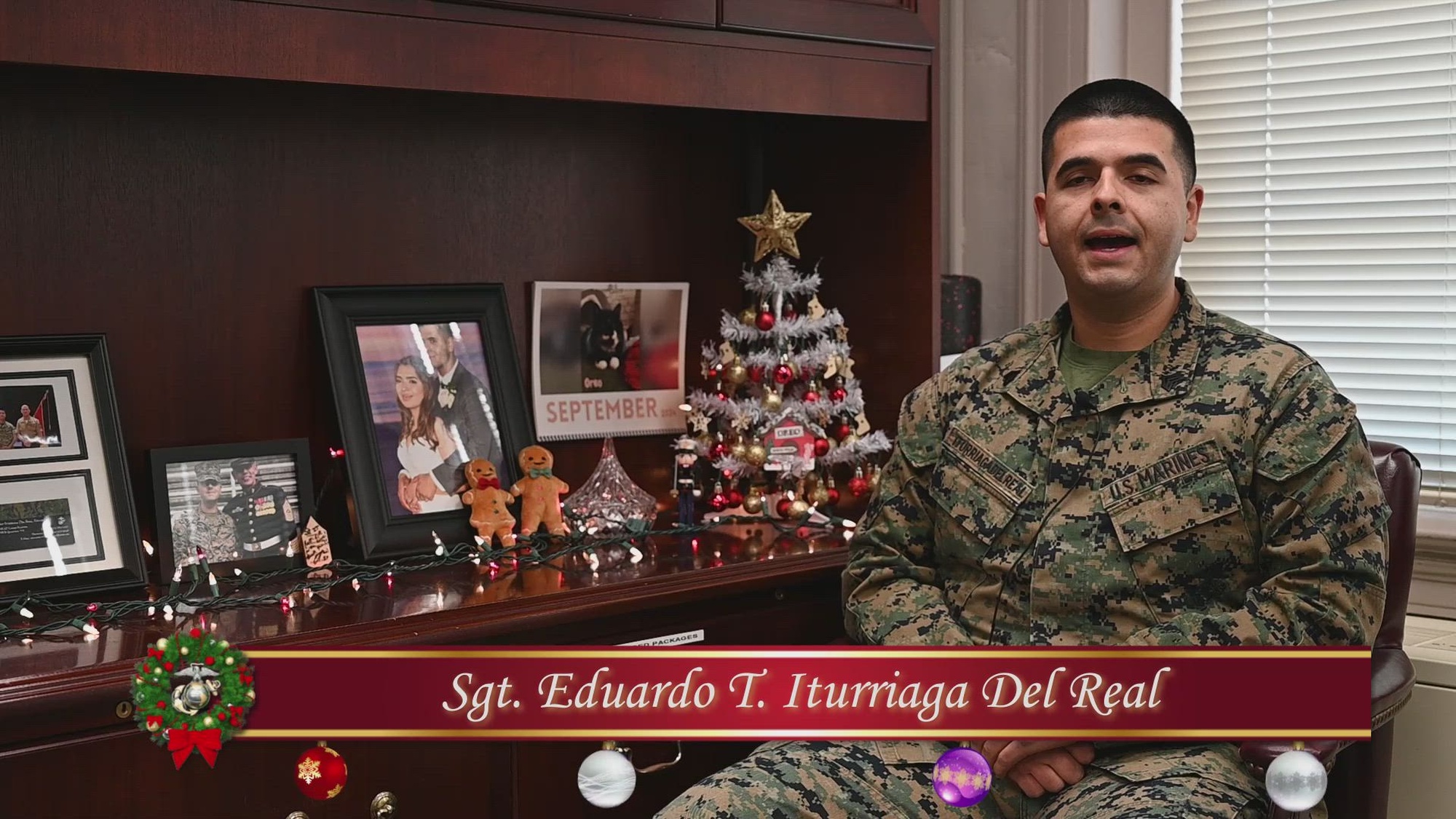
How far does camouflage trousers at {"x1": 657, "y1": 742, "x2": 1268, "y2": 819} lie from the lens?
61.9 inches

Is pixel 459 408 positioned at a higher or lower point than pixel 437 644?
higher

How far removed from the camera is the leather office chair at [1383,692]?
1576 millimetres

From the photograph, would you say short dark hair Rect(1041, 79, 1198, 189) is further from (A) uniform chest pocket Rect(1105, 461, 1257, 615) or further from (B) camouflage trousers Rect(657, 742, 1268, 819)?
(B) camouflage trousers Rect(657, 742, 1268, 819)

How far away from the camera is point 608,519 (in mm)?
2385

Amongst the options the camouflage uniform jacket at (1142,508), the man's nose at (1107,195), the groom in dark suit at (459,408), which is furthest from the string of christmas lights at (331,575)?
the man's nose at (1107,195)

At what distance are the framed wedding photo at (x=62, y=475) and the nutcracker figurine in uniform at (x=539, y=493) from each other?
0.60 m

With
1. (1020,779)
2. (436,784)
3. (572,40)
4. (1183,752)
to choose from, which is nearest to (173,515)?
(436,784)

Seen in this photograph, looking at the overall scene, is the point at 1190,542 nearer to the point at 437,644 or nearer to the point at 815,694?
the point at 815,694

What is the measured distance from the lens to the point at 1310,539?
1681 mm

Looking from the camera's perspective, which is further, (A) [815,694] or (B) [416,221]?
(B) [416,221]

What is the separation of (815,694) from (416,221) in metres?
1.12

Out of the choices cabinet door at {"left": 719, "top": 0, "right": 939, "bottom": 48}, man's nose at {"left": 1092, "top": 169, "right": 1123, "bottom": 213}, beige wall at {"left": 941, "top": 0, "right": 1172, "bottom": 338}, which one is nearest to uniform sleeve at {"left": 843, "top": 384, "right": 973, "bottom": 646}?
man's nose at {"left": 1092, "top": 169, "right": 1123, "bottom": 213}

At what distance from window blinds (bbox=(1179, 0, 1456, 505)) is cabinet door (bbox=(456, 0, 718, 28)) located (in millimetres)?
1041

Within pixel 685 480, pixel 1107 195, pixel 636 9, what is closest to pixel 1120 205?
pixel 1107 195
